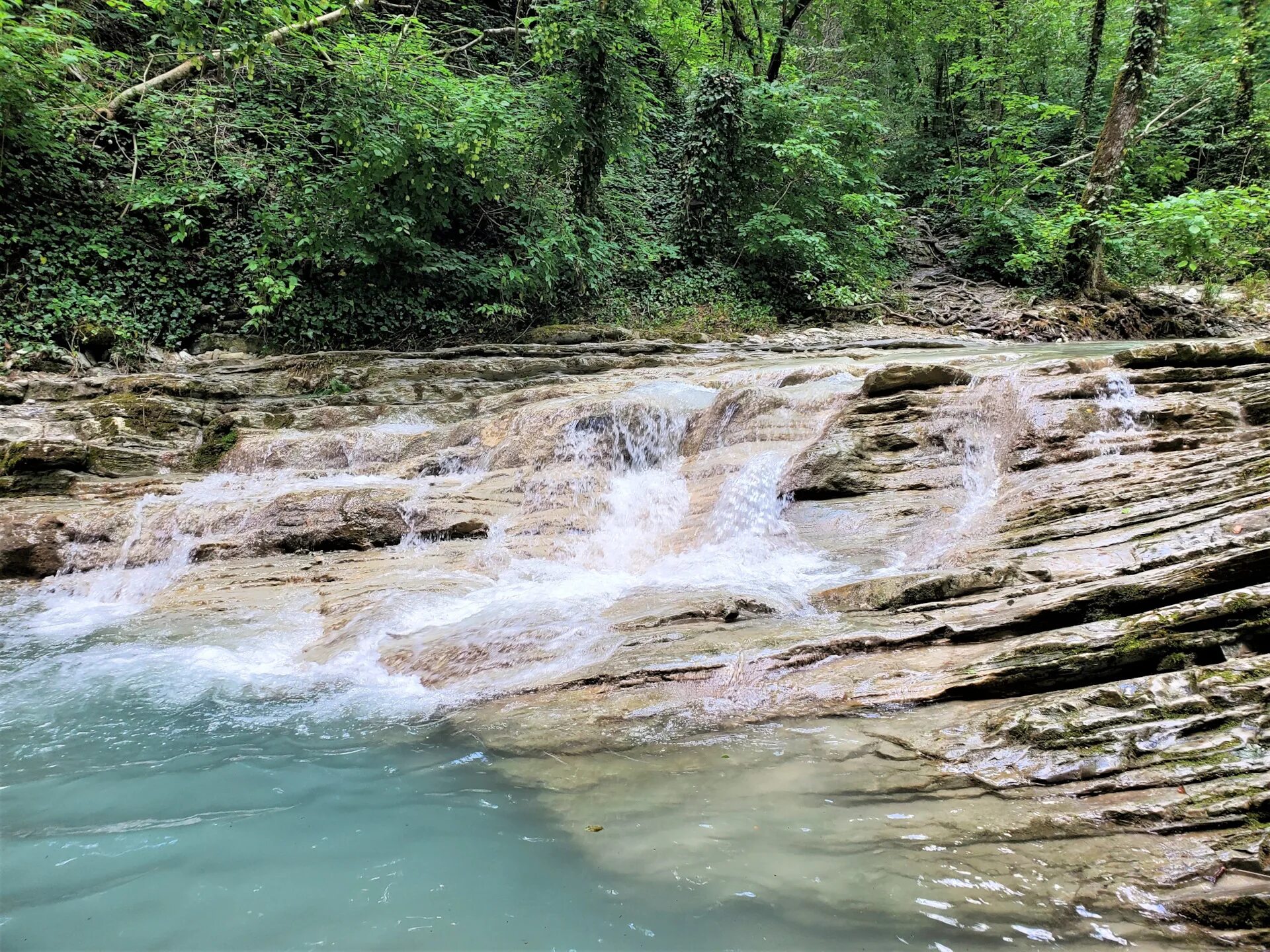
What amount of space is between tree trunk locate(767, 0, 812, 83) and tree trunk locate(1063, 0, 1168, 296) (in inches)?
289

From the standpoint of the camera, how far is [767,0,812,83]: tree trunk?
53.6ft

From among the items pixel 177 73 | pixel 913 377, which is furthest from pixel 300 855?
pixel 177 73

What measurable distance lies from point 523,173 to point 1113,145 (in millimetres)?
10739

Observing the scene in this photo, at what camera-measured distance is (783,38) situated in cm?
1623

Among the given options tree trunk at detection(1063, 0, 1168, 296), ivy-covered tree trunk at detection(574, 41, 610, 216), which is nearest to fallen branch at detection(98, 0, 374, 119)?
ivy-covered tree trunk at detection(574, 41, 610, 216)

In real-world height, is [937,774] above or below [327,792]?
above

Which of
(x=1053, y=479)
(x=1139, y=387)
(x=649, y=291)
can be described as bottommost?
(x=1053, y=479)

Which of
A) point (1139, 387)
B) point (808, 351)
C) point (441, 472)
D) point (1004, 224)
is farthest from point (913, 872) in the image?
point (1004, 224)

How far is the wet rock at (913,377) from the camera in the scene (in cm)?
636

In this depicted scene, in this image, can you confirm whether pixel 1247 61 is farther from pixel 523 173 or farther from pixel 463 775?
pixel 463 775

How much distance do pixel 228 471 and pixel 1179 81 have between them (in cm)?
1998

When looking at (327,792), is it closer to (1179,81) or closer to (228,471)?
(228,471)

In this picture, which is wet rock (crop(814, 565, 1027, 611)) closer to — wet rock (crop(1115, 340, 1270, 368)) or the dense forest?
wet rock (crop(1115, 340, 1270, 368))

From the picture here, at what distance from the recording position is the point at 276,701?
12.0ft
